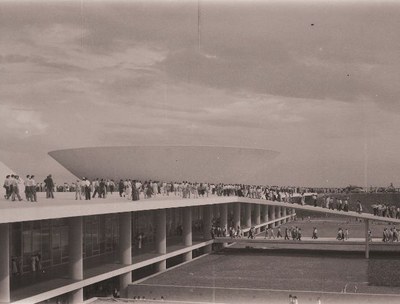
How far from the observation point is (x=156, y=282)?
26.0 m

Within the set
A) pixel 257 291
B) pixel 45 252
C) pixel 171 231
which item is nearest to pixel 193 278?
pixel 257 291

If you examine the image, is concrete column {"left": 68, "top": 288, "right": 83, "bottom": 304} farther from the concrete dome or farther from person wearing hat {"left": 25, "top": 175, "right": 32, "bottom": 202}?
the concrete dome

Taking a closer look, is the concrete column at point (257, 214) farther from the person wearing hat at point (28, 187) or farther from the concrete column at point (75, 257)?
the person wearing hat at point (28, 187)

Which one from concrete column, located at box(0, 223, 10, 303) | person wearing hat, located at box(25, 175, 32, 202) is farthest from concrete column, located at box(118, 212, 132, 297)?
concrete column, located at box(0, 223, 10, 303)

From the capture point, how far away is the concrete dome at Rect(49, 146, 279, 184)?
50.5m

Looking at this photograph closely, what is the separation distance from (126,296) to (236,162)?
103 feet

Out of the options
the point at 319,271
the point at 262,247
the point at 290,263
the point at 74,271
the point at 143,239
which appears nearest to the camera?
the point at 74,271

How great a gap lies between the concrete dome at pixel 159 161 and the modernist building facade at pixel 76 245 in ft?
45.7

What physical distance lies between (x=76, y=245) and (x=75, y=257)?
1.46 feet

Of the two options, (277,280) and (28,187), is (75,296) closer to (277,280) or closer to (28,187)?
(28,187)

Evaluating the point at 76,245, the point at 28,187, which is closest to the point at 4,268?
the point at 28,187

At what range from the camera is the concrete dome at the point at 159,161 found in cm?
5050

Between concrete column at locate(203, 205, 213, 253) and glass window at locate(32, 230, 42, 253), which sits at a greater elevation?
glass window at locate(32, 230, 42, 253)

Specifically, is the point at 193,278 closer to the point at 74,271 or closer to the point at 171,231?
the point at 74,271
